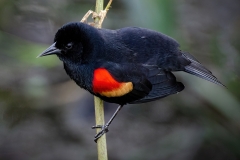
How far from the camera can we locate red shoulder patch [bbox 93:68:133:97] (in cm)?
256

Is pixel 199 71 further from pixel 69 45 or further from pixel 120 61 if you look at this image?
pixel 69 45

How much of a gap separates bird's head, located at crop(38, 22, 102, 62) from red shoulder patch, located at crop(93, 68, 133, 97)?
0.13m

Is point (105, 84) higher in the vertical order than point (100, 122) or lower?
higher

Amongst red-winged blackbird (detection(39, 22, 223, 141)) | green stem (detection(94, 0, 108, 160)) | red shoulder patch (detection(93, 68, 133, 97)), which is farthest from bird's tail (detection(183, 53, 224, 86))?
green stem (detection(94, 0, 108, 160))

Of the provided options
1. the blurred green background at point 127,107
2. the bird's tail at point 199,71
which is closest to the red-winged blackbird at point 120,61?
the bird's tail at point 199,71

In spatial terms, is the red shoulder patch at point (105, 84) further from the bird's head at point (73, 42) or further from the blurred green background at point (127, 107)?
the blurred green background at point (127, 107)

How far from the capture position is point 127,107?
14.2 ft

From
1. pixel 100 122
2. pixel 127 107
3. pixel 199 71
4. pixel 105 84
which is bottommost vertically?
pixel 100 122

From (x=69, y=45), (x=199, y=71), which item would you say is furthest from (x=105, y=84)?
(x=199, y=71)

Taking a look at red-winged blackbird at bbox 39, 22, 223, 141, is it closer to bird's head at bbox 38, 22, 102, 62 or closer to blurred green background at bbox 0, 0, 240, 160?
bird's head at bbox 38, 22, 102, 62

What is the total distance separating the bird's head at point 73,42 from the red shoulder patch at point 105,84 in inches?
5.2

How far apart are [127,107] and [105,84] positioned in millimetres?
1789

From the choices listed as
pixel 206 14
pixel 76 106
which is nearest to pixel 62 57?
pixel 76 106

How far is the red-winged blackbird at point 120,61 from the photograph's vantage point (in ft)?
8.39
